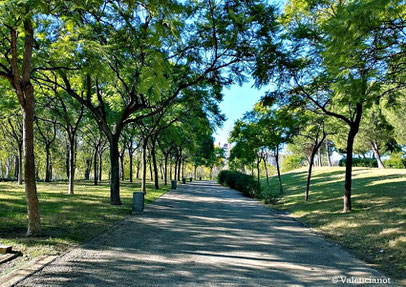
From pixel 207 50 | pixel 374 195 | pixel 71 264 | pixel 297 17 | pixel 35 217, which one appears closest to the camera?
pixel 71 264

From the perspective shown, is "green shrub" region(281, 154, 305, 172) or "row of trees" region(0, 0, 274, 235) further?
"green shrub" region(281, 154, 305, 172)

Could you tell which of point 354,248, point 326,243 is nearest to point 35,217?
point 326,243

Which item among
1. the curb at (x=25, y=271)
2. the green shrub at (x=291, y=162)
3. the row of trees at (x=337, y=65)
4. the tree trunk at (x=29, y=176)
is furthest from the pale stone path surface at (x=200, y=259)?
the green shrub at (x=291, y=162)

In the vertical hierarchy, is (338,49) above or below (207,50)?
below

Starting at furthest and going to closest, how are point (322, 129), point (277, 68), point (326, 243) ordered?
point (322, 129), point (277, 68), point (326, 243)

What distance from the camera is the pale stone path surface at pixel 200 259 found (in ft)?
14.8

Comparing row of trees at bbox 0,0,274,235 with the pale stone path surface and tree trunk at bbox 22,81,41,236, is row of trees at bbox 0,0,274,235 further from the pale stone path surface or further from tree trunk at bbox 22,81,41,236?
the pale stone path surface

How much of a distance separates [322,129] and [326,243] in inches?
371

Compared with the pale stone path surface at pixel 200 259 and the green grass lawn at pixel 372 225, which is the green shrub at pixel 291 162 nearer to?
the green grass lawn at pixel 372 225

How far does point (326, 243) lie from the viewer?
731cm

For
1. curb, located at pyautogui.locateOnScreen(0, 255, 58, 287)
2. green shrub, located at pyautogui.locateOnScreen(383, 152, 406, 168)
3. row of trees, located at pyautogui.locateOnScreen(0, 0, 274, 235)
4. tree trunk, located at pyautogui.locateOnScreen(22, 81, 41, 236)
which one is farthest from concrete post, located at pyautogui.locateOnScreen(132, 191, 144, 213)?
green shrub, located at pyautogui.locateOnScreen(383, 152, 406, 168)

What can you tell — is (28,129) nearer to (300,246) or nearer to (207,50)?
(207,50)

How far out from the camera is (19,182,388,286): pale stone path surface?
451 cm

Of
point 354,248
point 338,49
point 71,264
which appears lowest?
→ point 354,248
